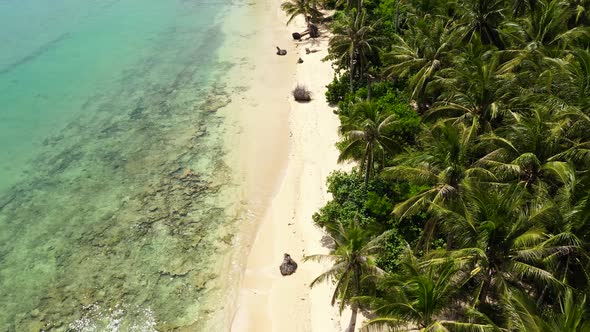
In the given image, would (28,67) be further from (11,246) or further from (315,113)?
(315,113)

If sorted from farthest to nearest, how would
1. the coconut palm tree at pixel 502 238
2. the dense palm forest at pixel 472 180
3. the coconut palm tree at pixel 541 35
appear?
1. the coconut palm tree at pixel 541 35
2. the dense palm forest at pixel 472 180
3. the coconut palm tree at pixel 502 238

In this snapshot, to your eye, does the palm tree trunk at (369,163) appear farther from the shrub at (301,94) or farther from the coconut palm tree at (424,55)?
the shrub at (301,94)

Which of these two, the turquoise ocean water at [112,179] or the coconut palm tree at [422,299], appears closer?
the coconut palm tree at [422,299]

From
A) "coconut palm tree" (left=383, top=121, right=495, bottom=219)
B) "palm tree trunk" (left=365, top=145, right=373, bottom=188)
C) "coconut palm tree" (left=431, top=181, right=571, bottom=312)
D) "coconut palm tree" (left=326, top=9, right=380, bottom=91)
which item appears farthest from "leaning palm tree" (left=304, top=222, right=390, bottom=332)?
"coconut palm tree" (left=326, top=9, right=380, bottom=91)

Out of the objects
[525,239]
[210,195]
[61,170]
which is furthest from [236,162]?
[525,239]

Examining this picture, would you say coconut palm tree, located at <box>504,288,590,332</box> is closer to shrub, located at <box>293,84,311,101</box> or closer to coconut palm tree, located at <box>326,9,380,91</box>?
coconut palm tree, located at <box>326,9,380,91</box>

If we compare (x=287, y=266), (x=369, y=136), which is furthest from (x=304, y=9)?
(x=287, y=266)

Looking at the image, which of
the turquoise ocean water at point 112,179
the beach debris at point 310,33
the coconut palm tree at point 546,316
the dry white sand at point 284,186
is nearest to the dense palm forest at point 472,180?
the coconut palm tree at point 546,316

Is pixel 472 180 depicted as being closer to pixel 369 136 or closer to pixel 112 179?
pixel 369 136
